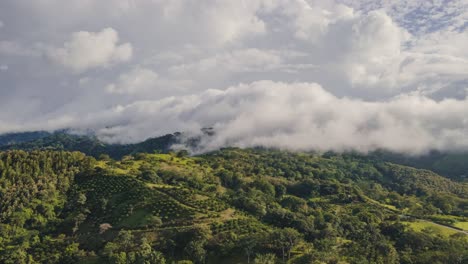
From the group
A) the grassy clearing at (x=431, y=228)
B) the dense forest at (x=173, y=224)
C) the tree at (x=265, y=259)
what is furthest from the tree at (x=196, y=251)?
the grassy clearing at (x=431, y=228)

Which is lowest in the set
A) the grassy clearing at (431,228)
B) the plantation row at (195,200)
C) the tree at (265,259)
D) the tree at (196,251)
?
the grassy clearing at (431,228)

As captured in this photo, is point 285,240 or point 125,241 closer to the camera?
point 125,241

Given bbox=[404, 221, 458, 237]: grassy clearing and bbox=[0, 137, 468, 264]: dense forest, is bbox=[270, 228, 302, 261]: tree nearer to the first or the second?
bbox=[0, 137, 468, 264]: dense forest

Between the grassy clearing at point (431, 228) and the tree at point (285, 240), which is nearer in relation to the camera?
the tree at point (285, 240)

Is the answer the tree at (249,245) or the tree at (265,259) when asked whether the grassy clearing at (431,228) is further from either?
the tree at (249,245)

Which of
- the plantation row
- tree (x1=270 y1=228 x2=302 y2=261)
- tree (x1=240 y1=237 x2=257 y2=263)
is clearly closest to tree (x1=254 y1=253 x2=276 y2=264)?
tree (x1=240 y1=237 x2=257 y2=263)

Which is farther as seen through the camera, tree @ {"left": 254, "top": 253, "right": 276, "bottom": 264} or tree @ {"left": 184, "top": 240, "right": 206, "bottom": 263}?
tree @ {"left": 184, "top": 240, "right": 206, "bottom": 263}

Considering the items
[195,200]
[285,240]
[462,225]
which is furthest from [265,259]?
[462,225]

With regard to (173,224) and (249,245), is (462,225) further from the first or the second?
(173,224)

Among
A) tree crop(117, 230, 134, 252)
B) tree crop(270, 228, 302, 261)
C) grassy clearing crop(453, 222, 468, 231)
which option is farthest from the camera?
grassy clearing crop(453, 222, 468, 231)

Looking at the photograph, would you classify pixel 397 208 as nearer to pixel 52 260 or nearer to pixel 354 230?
pixel 354 230

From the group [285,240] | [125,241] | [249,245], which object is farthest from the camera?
[285,240]
